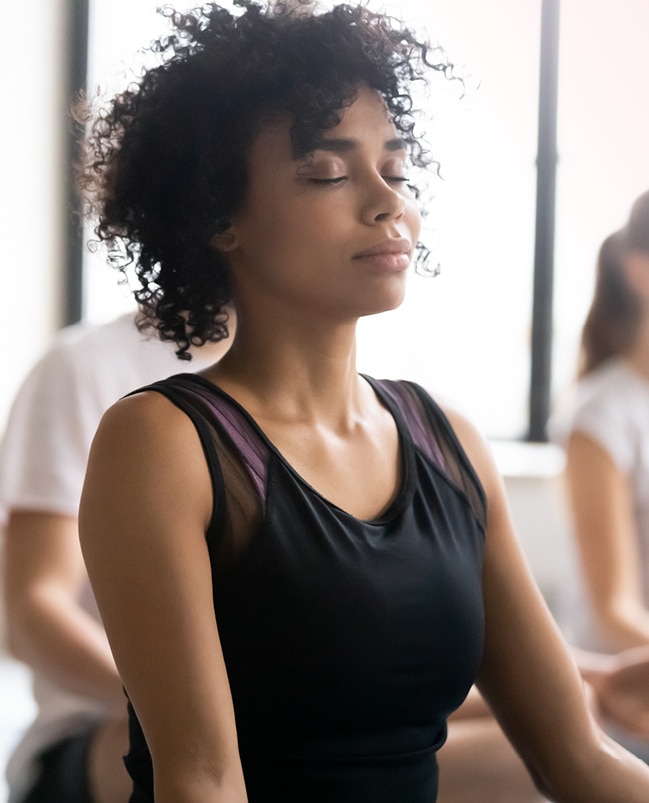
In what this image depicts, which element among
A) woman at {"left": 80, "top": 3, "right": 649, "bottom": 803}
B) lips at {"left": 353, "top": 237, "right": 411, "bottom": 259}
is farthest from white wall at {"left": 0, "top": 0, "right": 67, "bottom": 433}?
lips at {"left": 353, "top": 237, "right": 411, "bottom": 259}

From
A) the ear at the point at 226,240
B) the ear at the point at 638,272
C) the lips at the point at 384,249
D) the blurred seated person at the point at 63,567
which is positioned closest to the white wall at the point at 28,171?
the blurred seated person at the point at 63,567

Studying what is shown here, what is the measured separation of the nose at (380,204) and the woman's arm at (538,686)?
26 cm

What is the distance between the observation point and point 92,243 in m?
1.18

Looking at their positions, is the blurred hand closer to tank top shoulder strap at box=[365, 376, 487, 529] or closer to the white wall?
tank top shoulder strap at box=[365, 376, 487, 529]

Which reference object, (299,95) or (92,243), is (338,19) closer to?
(299,95)

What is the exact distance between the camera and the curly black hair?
39.6 inches

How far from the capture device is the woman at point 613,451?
1.64 m

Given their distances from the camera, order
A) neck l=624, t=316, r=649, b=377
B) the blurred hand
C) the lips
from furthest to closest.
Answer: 1. neck l=624, t=316, r=649, b=377
2. the blurred hand
3. the lips

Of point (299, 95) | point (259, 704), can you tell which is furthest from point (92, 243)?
point (259, 704)

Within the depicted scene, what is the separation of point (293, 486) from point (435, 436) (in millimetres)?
209

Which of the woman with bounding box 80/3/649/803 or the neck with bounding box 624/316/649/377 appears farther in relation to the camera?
the neck with bounding box 624/316/649/377

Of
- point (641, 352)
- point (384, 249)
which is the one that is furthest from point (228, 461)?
point (641, 352)

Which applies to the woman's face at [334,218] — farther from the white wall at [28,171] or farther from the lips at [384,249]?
the white wall at [28,171]

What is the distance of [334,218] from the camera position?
3.25 feet
